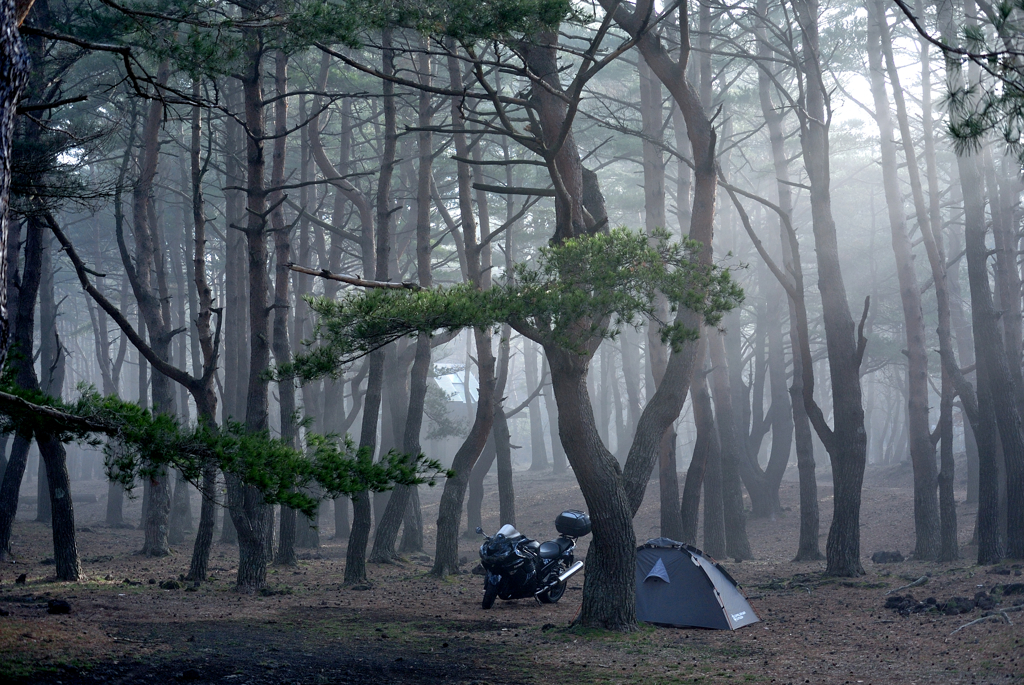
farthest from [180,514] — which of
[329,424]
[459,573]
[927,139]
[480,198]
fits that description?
[927,139]

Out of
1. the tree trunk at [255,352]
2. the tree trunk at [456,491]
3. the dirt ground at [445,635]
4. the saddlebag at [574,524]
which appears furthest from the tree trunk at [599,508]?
the tree trunk at [456,491]

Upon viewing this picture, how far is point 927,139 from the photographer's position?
18.5 m

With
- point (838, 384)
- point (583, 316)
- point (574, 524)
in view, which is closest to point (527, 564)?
point (574, 524)

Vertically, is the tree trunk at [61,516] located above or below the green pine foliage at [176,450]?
below

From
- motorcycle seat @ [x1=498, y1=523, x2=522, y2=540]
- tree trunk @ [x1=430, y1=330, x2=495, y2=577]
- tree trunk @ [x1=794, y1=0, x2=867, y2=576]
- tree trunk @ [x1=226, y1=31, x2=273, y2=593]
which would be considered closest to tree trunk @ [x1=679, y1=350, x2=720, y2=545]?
tree trunk @ [x1=794, y1=0, x2=867, y2=576]

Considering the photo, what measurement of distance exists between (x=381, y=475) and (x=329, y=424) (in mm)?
15307

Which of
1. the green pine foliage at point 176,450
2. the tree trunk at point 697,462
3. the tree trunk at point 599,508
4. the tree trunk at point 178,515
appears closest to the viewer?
the green pine foliage at point 176,450

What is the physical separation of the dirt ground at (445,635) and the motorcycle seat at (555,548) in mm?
708

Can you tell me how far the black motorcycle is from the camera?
419 inches

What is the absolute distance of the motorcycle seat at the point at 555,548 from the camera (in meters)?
11.3

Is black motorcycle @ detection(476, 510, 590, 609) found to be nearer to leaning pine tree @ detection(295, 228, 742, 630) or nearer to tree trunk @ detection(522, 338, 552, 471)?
leaning pine tree @ detection(295, 228, 742, 630)

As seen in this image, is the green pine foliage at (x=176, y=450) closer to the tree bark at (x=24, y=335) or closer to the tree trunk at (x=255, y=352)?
the tree bark at (x=24, y=335)

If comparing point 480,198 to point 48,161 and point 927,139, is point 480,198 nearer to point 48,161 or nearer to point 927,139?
point 48,161

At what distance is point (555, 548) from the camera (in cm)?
1138
